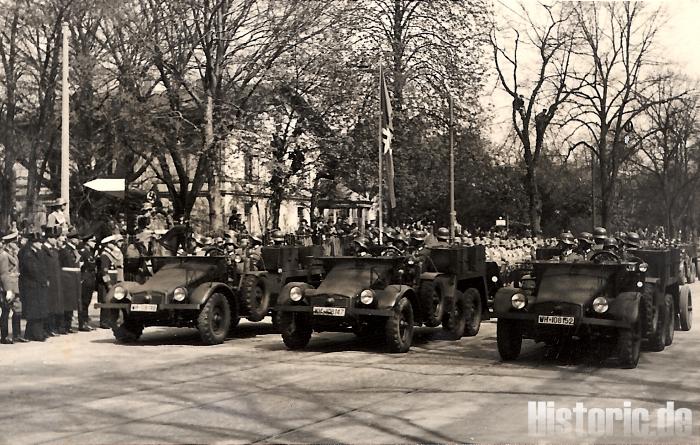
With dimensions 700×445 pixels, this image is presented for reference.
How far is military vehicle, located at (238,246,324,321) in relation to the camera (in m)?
16.2

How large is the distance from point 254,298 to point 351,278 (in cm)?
246

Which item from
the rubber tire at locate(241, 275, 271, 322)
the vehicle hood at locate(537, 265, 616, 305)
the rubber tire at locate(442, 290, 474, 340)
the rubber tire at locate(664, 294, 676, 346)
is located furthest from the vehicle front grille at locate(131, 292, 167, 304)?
the rubber tire at locate(664, 294, 676, 346)

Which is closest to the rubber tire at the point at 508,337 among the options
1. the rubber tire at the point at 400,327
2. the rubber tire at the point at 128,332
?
the rubber tire at the point at 400,327

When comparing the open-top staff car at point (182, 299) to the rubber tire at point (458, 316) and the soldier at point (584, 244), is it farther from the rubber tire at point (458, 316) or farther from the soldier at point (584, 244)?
the soldier at point (584, 244)

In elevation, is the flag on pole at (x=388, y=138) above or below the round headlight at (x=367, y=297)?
above

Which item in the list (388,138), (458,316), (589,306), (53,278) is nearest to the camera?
(589,306)

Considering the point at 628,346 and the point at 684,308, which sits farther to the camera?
the point at 684,308

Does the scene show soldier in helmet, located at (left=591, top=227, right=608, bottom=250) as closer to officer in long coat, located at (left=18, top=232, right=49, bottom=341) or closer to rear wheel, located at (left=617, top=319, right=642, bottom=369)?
rear wheel, located at (left=617, top=319, right=642, bottom=369)

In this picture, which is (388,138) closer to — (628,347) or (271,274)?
(271,274)

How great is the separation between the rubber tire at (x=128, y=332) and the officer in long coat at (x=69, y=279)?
1.56 metres

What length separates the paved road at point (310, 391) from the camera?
8219 mm

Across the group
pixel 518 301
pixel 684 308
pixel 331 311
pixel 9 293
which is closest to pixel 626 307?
pixel 518 301

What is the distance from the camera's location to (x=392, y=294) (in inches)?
549

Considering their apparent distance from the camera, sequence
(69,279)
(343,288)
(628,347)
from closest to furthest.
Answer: (628,347)
(343,288)
(69,279)
